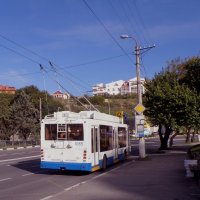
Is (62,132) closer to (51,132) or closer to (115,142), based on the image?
(51,132)

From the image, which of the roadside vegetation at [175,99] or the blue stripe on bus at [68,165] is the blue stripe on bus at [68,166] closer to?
the blue stripe on bus at [68,165]

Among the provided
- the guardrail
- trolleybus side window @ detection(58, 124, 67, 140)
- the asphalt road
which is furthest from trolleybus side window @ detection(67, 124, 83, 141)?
the guardrail

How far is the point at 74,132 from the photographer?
18344 mm

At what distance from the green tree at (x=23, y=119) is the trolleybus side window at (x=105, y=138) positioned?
49.1 m

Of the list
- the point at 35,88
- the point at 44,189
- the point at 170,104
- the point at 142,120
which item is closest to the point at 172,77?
the point at 170,104

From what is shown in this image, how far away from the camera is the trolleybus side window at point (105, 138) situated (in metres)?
20.1

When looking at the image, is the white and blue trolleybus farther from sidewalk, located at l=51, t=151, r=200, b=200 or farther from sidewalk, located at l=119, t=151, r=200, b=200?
sidewalk, located at l=119, t=151, r=200, b=200

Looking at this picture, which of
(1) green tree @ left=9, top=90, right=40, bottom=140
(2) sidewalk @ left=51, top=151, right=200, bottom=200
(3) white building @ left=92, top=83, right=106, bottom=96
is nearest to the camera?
(2) sidewalk @ left=51, top=151, right=200, bottom=200

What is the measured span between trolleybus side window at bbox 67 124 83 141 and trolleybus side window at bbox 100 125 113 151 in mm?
1964

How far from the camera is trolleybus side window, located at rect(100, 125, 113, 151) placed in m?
20.1

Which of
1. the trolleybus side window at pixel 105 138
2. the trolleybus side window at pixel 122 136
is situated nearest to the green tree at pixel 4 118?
the trolleybus side window at pixel 122 136

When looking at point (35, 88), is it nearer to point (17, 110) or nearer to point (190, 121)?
point (17, 110)

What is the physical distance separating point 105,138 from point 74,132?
283 cm

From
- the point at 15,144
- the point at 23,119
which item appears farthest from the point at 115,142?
the point at 23,119
